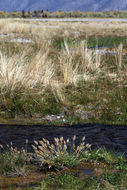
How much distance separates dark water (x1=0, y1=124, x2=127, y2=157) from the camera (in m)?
7.95

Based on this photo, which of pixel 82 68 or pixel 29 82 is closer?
pixel 29 82

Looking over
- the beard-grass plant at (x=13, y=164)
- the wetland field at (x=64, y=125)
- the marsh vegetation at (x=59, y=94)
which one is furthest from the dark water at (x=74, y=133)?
the beard-grass plant at (x=13, y=164)

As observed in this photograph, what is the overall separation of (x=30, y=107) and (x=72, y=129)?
5.11 ft

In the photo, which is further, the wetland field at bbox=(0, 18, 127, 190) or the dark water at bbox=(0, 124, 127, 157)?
the dark water at bbox=(0, 124, 127, 157)

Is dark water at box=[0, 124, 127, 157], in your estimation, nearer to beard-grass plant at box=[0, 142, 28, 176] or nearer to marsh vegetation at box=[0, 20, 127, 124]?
marsh vegetation at box=[0, 20, 127, 124]

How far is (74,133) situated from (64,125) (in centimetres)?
87

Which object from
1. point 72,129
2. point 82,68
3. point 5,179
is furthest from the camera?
point 82,68

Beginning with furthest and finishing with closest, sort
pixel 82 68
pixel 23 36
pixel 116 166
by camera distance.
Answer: pixel 23 36 → pixel 82 68 → pixel 116 166

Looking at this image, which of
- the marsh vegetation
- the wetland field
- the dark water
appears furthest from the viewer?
the marsh vegetation

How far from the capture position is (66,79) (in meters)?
11.5

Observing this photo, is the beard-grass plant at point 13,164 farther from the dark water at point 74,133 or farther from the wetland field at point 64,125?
the dark water at point 74,133

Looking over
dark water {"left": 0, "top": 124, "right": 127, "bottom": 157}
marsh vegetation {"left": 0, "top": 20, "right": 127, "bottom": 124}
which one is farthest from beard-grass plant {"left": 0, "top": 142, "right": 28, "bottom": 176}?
marsh vegetation {"left": 0, "top": 20, "right": 127, "bottom": 124}

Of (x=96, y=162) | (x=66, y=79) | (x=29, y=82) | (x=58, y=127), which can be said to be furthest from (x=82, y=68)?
(x=96, y=162)

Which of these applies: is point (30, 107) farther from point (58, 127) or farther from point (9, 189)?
point (9, 189)
